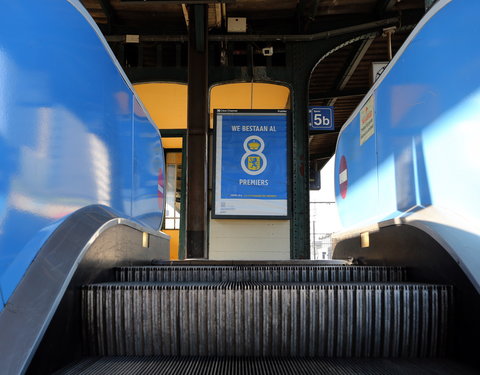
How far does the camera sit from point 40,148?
1523 millimetres

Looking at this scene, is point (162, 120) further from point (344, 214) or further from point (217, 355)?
point (217, 355)

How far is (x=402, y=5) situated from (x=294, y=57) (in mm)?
2035

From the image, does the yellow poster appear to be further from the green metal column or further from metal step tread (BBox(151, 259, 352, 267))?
the green metal column

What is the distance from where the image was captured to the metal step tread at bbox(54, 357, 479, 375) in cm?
143

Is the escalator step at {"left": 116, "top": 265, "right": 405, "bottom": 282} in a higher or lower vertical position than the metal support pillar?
lower

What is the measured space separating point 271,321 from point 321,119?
6272mm

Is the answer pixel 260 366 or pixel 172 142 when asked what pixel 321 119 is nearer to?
pixel 172 142

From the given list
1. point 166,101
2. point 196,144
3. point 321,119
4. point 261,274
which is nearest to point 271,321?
point 261,274

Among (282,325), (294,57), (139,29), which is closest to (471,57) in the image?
(282,325)

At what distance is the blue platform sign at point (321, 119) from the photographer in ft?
24.4

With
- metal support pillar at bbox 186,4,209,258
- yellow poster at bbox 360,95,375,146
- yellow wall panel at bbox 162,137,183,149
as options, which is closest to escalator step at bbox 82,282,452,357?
yellow poster at bbox 360,95,375,146

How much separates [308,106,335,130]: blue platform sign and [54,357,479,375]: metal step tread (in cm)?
616

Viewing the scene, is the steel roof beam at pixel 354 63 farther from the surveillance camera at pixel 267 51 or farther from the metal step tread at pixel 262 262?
the metal step tread at pixel 262 262

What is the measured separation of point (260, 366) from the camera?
153cm
